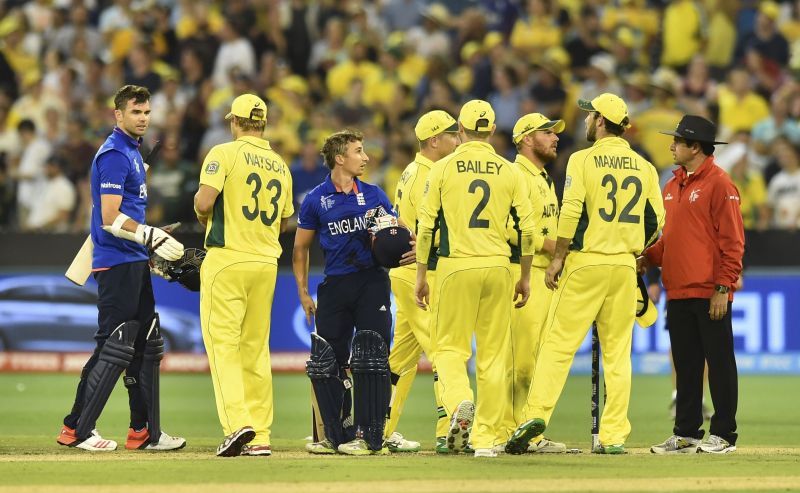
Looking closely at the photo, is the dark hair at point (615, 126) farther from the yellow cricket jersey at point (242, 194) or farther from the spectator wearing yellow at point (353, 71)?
the spectator wearing yellow at point (353, 71)

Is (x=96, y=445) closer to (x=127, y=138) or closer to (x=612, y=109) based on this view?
(x=127, y=138)

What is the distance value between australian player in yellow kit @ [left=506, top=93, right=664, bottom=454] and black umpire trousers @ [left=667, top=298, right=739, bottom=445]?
0.57 meters

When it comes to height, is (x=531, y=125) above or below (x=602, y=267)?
above

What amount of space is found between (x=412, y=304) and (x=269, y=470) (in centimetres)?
266

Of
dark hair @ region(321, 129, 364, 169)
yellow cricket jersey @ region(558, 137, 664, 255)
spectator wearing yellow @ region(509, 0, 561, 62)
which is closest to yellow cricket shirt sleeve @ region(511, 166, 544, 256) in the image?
yellow cricket jersey @ region(558, 137, 664, 255)

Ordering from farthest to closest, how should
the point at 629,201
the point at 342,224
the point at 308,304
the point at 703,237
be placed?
the point at 703,237, the point at 308,304, the point at 342,224, the point at 629,201

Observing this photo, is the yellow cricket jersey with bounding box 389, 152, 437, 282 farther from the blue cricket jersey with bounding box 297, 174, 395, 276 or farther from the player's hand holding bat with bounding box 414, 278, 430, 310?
the player's hand holding bat with bounding box 414, 278, 430, 310

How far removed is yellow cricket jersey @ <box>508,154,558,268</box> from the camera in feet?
39.9

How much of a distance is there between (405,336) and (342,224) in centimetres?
142

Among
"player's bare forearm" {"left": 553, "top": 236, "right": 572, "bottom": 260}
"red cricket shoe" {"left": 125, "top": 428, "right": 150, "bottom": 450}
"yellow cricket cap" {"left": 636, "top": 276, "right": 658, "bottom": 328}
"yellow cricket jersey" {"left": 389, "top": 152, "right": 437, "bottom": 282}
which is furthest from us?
"yellow cricket jersey" {"left": 389, "top": 152, "right": 437, "bottom": 282}

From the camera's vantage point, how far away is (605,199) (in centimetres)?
1170

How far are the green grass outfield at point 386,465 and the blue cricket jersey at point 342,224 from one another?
1545 millimetres

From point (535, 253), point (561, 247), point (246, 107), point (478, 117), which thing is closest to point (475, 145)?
point (478, 117)

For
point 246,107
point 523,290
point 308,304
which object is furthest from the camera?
point 308,304
